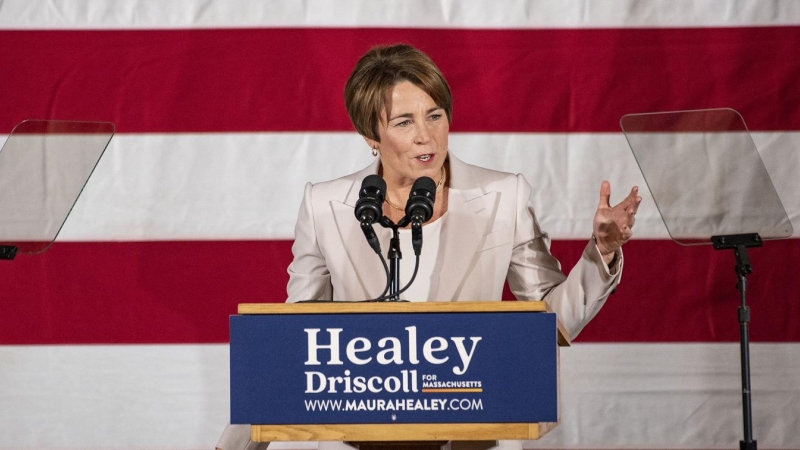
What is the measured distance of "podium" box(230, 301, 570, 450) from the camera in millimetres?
1293

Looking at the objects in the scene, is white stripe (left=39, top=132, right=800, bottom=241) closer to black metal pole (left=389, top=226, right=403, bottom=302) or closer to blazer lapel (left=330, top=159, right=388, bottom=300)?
blazer lapel (left=330, top=159, right=388, bottom=300)

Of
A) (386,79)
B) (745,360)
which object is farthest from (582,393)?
(386,79)

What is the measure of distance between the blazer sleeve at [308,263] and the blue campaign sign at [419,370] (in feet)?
2.11

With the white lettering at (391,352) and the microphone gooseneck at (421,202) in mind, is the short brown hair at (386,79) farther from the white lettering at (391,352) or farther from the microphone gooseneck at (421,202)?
the white lettering at (391,352)

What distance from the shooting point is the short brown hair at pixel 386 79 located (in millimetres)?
1877

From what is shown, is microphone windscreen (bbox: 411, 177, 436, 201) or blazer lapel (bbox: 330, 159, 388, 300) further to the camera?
blazer lapel (bbox: 330, 159, 388, 300)

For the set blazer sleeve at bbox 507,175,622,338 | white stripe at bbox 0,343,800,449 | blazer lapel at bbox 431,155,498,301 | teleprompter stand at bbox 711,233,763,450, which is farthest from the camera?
white stripe at bbox 0,343,800,449

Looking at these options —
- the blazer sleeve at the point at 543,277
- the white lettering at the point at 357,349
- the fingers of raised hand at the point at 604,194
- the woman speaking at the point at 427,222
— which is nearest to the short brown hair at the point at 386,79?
the woman speaking at the point at 427,222

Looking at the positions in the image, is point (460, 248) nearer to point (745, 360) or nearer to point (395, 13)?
point (745, 360)

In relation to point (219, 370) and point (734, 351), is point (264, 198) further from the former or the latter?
point (734, 351)

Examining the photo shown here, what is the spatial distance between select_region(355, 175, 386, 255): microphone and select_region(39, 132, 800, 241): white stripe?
112 centimetres

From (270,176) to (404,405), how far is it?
1356 millimetres

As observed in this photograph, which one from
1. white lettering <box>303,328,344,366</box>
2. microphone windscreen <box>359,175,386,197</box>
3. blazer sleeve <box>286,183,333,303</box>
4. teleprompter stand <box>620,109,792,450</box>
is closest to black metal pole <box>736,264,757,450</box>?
teleprompter stand <box>620,109,792,450</box>

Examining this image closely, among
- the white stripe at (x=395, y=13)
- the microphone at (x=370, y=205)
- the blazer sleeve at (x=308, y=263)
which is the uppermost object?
the white stripe at (x=395, y=13)
